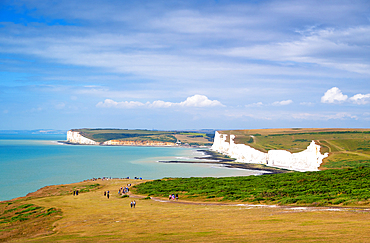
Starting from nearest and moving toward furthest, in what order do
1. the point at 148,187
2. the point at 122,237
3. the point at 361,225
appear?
1. the point at 361,225
2. the point at 122,237
3. the point at 148,187

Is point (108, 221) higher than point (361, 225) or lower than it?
lower

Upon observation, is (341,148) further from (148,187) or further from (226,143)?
(226,143)

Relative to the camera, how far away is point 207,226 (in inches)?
733

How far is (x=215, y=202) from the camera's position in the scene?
103ft

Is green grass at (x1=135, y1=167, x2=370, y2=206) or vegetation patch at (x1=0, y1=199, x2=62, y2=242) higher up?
green grass at (x1=135, y1=167, x2=370, y2=206)

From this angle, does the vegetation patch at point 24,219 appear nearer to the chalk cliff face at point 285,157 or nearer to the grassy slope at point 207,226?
the grassy slope at point 207,226

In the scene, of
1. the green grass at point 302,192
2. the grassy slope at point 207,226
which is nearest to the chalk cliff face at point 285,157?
the green grass at point 302,192

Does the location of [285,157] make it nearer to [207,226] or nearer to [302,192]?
[302,192]

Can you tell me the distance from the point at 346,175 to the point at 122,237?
3450cm

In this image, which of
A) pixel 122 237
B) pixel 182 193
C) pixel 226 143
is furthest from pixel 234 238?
pixel 226 143

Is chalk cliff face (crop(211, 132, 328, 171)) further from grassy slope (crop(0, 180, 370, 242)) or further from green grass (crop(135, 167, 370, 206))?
grassy slope (crop(0, 180, 370, 242))

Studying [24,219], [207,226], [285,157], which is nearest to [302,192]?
[207,226]

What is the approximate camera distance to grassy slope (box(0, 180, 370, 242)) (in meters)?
14.8

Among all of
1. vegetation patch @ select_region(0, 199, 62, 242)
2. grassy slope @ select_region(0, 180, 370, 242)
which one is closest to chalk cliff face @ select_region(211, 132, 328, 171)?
grassy slope @ select_region(0, 180, 370, 242)
